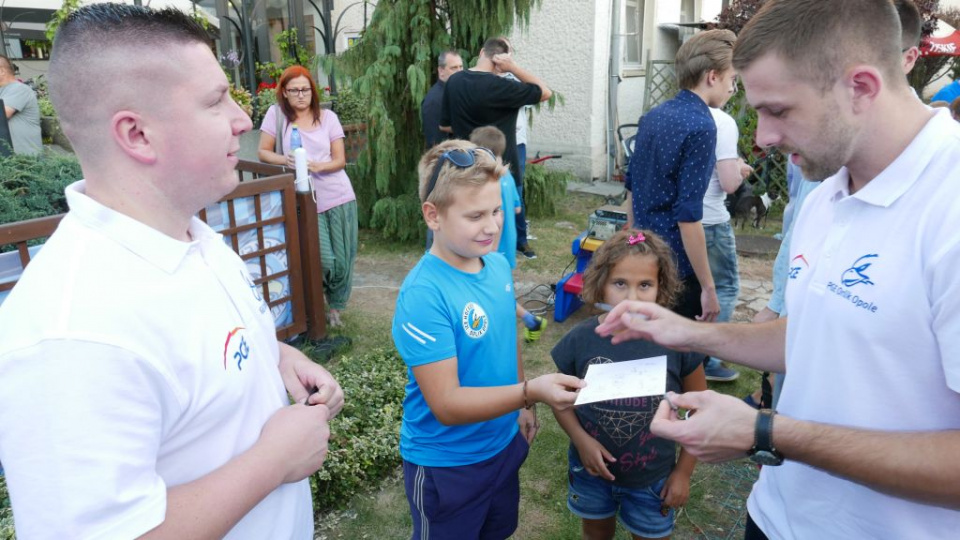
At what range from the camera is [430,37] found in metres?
7.49

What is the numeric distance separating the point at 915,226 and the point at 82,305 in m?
1.60

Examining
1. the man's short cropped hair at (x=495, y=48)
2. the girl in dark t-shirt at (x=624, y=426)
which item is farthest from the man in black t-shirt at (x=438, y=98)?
the girl in dark t-shirt at (x=624, y=426)

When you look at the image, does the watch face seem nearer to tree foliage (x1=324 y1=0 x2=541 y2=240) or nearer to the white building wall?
tree foliage (x1=324 y1=0 x2=541 y2=240)

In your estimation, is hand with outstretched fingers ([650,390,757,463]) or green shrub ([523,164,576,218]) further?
green shrub ([523,164,576,218])

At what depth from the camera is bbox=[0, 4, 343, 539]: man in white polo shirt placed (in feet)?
3.11

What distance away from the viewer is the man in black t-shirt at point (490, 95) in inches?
221

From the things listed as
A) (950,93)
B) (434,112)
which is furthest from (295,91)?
(950,93)

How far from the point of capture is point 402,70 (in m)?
7.62

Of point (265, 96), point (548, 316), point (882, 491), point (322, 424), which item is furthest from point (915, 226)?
point (265, 96)

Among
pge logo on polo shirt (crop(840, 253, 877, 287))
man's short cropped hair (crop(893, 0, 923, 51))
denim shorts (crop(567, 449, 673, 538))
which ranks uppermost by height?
man's short cropped hair (crop(893, 0, 923, 51))

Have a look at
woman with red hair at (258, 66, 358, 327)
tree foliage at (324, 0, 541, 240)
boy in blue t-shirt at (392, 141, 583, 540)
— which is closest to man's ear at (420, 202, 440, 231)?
boy in blue t-shirt at (392, 141, 583, 540)

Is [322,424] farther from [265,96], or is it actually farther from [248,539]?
[265,96]

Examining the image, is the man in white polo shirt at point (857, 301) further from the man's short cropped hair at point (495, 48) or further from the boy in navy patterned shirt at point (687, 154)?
the man's short cropped hair at point (495, 48)

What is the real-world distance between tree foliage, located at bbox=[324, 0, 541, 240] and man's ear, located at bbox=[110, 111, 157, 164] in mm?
6329
